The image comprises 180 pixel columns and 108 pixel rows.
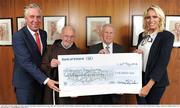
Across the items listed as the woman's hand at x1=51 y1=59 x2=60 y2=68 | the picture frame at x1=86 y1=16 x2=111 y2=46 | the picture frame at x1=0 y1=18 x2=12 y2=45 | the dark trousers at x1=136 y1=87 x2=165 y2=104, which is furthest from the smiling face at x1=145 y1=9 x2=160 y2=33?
the picture frame at x1=0 y1=18 x2=12 y2=45

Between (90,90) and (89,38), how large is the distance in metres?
1.29

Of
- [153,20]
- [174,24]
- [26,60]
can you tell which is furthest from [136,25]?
[26,60]

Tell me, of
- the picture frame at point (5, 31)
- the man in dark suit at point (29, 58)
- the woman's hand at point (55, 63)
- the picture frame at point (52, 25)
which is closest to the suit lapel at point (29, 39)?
the man in dark suit at point (29, 58)

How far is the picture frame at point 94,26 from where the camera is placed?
374 centimetres

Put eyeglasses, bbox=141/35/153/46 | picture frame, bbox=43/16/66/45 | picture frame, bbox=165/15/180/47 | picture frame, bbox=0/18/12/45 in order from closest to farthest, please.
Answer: eyeglasses, bbox=141/35/153/46 < picture frame, bbox=165/15/180/47 < picture frame, bbox=43/16/66/45 < picture frame, bbox=0/18/12/45

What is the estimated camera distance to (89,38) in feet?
12.4

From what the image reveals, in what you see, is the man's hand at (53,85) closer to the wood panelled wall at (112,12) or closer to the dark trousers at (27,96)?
the dark trousers at (27,96)

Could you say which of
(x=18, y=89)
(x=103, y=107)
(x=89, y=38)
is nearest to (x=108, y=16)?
(x=89, y=38)

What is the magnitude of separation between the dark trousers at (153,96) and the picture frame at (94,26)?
130 centimetres

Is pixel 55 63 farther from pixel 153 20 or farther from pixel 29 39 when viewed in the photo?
pixel 153 20

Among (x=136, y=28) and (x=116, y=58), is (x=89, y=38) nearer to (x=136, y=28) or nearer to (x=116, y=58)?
(x=136, y=28)

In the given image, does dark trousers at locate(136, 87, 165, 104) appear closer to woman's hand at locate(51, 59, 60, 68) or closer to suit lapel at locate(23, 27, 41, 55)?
woman's hand at locate(51, 59, 60, 68)

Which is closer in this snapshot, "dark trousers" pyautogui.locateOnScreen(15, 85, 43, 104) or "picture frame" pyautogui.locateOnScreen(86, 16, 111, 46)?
"dark trousers" pyautogui.locateOnScreen(15, 85, 43, 104)

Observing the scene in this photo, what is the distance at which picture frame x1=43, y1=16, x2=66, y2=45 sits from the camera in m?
3.80
